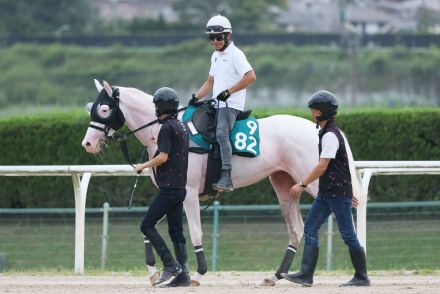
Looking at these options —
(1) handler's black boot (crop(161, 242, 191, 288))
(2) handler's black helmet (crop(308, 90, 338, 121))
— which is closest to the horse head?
(1) handler's black boot (crop(161, 242, 191, 288))

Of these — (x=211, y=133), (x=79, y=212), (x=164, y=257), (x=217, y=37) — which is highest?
(x=217, y=37)

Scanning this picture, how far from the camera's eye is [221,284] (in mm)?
11141

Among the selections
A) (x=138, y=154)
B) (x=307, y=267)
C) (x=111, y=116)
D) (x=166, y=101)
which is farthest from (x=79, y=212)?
(x=138, y=154)

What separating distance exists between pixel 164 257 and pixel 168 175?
69cm

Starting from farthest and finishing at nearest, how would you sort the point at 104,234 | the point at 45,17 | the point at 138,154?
the point at 45,17 → the point at 138,154 → the point at 104,234

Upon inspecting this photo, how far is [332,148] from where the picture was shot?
1009cm

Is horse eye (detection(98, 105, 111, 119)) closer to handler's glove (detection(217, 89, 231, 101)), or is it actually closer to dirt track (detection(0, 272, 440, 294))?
handler's glove (detection(217, 89, 231, 101))

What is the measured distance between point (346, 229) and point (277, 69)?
4632 centimetres

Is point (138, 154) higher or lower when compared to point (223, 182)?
higher

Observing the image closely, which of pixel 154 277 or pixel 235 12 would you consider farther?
pixel 235 12

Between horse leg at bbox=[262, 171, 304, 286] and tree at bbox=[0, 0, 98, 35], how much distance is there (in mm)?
60796

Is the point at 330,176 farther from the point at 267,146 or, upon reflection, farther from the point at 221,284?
the point at 221,284

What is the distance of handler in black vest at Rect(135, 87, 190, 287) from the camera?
1039 centimetres

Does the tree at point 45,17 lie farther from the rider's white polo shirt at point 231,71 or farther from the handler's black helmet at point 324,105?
the handler's black helmet at point 324,105
